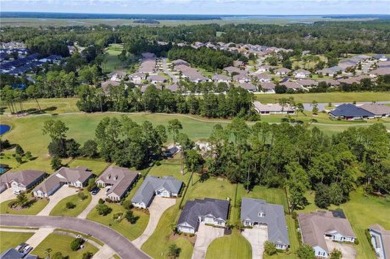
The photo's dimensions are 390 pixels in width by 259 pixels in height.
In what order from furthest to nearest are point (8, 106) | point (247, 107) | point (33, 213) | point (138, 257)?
point (8, 106), point (247, 107), point (33, 213), point (138, 257)

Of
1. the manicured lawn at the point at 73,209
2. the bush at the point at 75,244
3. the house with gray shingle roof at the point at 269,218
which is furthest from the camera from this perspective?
the manicured lawn at the point at 73,209

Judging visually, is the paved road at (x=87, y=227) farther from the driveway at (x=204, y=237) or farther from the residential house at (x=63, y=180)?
the driveway at (x=204, y=237)

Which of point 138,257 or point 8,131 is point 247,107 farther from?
point 8,131

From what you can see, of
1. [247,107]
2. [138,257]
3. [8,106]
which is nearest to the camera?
[138,257]

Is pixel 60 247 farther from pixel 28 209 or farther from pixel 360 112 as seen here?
pixel 360 112

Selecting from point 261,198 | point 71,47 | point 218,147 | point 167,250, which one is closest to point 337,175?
point 261,198

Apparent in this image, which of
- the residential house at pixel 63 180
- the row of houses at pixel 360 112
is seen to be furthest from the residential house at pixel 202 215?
the row of houses at pixel 360 112

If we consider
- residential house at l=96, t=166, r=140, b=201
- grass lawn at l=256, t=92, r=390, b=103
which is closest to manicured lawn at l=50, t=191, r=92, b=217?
residential house at l=96, t=166, r=140, b=201

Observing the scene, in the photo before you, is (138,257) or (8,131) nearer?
(138,257)
